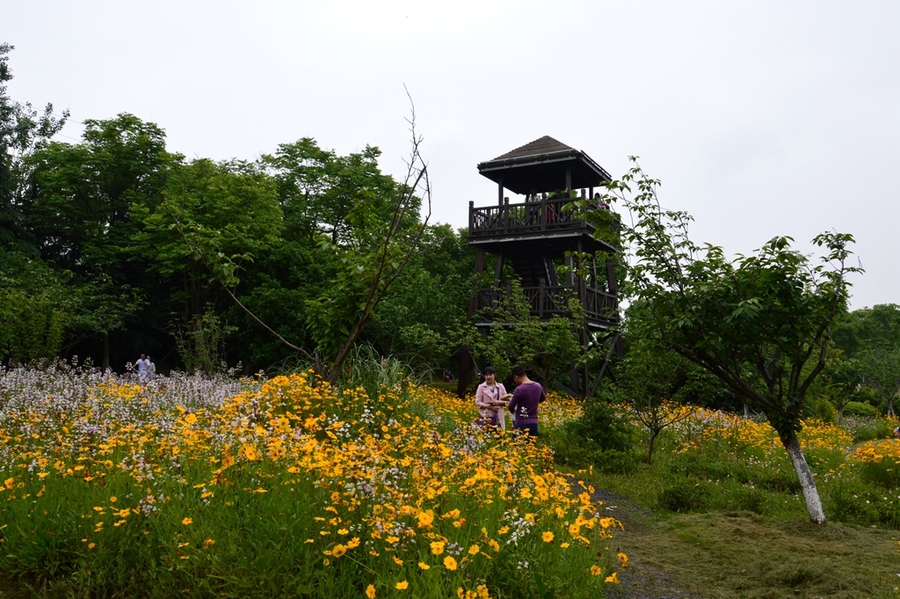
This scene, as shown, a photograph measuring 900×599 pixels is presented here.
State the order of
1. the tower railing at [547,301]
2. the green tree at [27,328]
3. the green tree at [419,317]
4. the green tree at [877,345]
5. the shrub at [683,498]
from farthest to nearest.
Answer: the green tree at [877,345], the green tree at [419,317], the tower railing at [547,301], the green tree at [27,328], the shrub at [683,498]

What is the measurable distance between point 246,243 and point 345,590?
77.4 ft

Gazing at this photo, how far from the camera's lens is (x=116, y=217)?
31828mm

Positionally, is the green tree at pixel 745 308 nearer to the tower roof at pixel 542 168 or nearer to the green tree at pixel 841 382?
the tower roof at pixel 542 168

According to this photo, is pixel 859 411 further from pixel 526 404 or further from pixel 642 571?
pixel 642 571

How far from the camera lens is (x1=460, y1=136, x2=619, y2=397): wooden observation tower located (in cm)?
2159

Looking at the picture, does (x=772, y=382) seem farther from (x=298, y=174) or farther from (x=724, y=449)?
(x=298, y=174)

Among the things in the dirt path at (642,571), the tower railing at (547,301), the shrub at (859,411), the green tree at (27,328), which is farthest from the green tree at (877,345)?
the green tree at (27,328)

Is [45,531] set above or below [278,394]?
below

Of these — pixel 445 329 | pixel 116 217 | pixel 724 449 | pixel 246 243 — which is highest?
pixel 116 217

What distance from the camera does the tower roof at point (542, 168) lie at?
71.5 ft

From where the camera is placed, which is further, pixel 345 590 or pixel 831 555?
pixel 831 555

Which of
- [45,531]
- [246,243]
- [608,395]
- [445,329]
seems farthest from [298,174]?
[45,531]

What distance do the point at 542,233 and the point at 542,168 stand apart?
2.43 meters

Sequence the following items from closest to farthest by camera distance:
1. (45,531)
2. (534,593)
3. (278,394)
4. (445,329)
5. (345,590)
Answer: (345,590) → (534,593) → (45,531) → (278,394) → (445,329)
